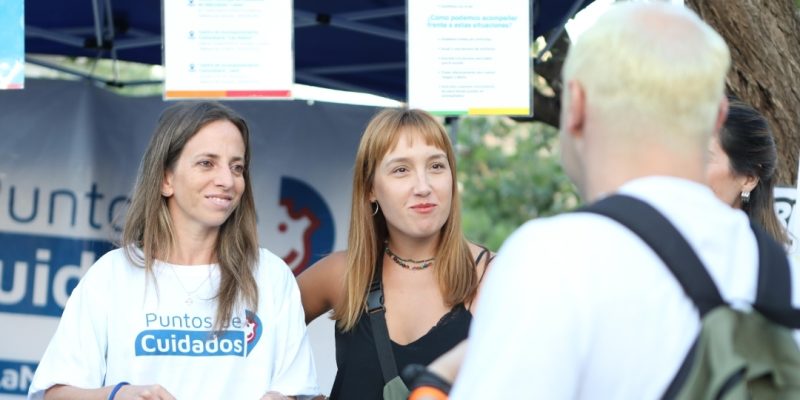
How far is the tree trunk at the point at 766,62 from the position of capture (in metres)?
3.83

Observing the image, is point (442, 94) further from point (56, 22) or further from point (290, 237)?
point (56, 22)

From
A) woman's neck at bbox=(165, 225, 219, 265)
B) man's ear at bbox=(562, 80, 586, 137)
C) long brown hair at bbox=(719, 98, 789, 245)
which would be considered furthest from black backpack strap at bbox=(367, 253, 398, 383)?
man's ear at bbox=(562, 80, 586, 137)

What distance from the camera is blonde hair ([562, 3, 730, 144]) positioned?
1.29 meters

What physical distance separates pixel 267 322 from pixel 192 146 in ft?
1.82

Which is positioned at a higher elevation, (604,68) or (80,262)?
(604,68)

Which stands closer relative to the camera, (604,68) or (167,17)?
(604,68)

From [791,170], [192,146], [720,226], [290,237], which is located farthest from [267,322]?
[290,237]

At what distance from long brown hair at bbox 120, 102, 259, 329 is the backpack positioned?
1833mm

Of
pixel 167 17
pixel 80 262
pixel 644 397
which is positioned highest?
pixel 167 17

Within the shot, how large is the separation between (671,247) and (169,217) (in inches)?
81.1

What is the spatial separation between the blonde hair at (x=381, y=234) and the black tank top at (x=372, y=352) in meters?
0.04

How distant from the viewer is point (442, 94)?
11.4ft

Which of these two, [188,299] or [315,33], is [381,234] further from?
[315,33]

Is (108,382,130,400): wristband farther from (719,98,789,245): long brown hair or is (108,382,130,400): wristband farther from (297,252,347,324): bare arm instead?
(719,98,789,245): long brown hair
